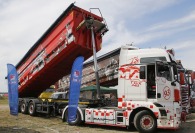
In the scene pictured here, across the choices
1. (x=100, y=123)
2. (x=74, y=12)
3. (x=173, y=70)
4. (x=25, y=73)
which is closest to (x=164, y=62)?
(x=173, y=70)

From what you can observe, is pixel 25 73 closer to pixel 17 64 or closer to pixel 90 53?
pixel 17 64

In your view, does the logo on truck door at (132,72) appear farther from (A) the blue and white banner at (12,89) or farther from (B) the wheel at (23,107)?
(B) the wheel at (23,107)

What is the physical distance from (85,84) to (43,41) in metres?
4.77

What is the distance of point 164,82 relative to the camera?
10234 mm

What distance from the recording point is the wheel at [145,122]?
33.2 feet

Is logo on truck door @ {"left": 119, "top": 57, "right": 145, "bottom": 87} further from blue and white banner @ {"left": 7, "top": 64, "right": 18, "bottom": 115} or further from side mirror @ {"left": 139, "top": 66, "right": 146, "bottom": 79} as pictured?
blue and white banner @ {"left": 7, "top": 64, "right": 18, "bottom": 115}

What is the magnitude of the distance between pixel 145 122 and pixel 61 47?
4.78 meters

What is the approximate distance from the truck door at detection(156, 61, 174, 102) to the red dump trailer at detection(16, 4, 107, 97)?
347 centimetres

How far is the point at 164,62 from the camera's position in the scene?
1032cm

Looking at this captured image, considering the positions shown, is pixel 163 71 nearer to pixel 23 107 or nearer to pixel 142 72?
pixel 142 72

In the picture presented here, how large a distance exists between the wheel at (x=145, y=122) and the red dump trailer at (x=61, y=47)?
3833mm

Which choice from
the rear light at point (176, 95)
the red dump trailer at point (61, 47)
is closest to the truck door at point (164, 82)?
the rear light at point (176, 95)

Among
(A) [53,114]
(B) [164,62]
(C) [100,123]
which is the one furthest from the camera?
(A) [53,114]

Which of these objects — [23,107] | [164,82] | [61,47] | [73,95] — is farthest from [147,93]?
[23,107]
